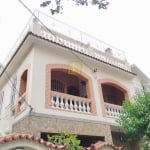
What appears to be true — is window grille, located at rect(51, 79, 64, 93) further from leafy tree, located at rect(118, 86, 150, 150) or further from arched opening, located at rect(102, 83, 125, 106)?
leafy tree, located at rect(118, 86, 150, 150)

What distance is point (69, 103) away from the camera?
9125 millimetres

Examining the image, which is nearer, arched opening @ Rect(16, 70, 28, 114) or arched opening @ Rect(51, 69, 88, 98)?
arched opening @ Rect(16, 70, 28, 114)

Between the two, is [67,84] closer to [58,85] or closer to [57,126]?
[58,85]

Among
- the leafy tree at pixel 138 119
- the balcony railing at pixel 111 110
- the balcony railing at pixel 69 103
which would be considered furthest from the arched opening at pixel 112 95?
the leafy tree at pixel 138 119

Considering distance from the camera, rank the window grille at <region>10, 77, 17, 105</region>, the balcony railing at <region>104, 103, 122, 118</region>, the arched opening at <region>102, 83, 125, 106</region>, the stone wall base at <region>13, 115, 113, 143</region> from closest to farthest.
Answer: the stone wall base at <region>13, 115, 113, 143</region> → the balcony railing at <region>104, 103, 122, 118</region> → the window grille at <region>10, 77, 17, 105</region> → the arched opening at <region>102, 83, 125, 106</region>

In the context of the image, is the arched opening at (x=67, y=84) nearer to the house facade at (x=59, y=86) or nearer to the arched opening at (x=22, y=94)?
the house facade at (x=59, y=86)

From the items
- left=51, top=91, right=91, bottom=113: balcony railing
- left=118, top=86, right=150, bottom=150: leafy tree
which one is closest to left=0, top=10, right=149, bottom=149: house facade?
left=51, top=91, right=91, bottom=113: balcony railing

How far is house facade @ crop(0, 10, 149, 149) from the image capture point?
26.7 ft

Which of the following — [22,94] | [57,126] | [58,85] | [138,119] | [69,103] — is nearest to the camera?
[57,126]

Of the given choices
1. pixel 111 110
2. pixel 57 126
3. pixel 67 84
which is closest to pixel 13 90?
pixel 67 84

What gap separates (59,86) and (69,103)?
2.84 metres

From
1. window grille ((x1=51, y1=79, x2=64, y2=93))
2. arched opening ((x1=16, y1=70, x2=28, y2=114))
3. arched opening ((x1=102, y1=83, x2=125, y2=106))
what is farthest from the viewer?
arched opening ((x1=102, y1=83, x2=125, y2=106))

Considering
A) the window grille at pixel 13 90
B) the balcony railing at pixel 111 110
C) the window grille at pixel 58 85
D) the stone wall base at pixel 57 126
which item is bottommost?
the stone wall base at pixel 57 126

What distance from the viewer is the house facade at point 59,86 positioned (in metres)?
8.13
